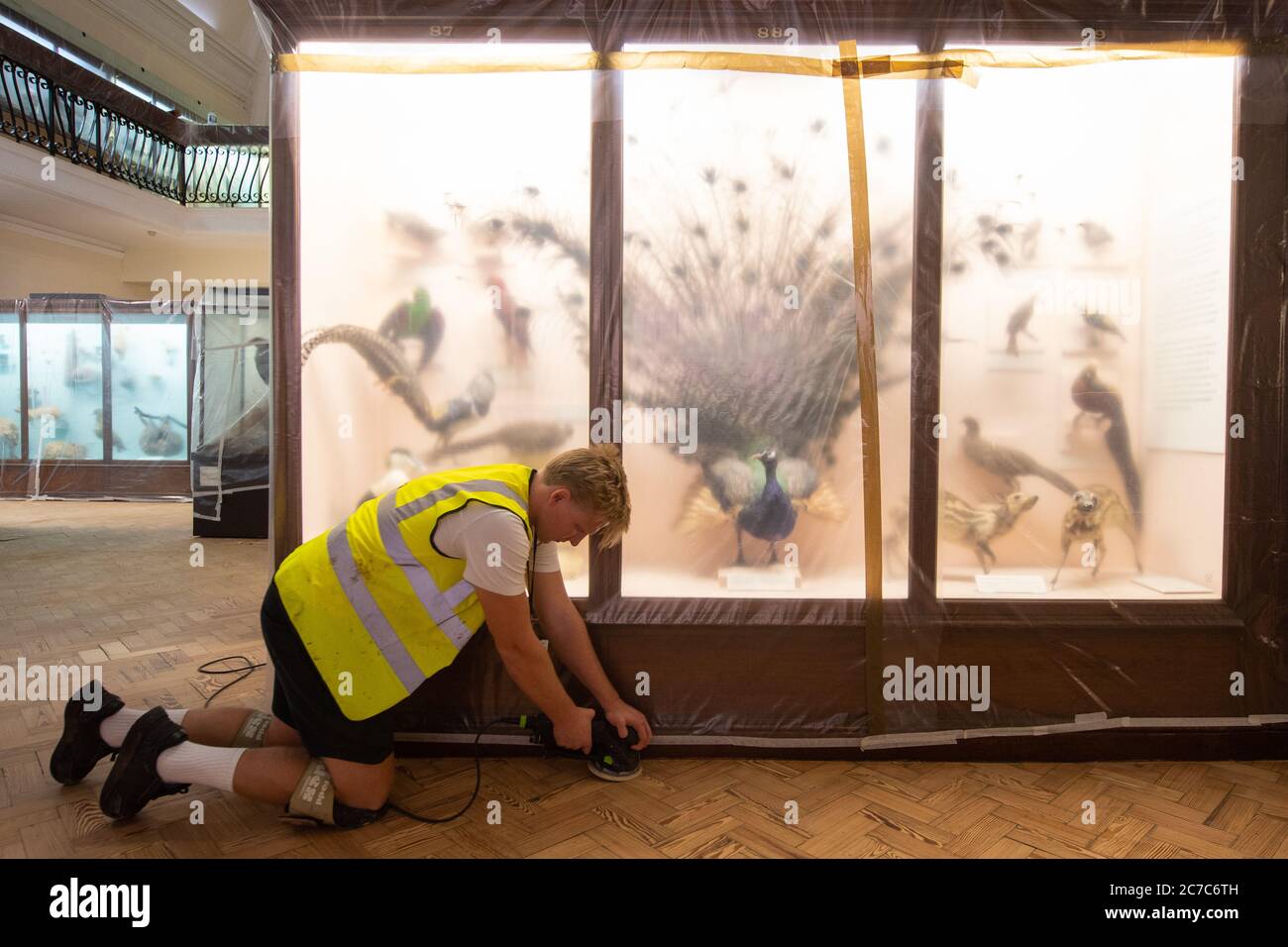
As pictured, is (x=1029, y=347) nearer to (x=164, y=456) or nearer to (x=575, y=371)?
(x=575, y=371)

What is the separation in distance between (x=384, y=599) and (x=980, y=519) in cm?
166

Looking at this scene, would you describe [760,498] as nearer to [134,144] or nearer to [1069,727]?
[1069,727]

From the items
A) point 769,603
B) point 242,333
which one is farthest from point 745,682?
point 242,333

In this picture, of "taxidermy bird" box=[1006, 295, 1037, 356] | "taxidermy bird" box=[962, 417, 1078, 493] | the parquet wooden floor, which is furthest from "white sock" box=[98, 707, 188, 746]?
"taxidermy bird" box=[1006, 295, 1037, 356]

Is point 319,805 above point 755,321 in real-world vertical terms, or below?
below

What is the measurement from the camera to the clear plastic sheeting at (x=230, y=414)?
5.02 m

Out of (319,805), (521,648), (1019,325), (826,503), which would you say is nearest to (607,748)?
(521,648)

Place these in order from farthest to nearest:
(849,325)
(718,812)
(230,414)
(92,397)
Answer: (92,397) < (230,414) < (849,325) < (718,812)

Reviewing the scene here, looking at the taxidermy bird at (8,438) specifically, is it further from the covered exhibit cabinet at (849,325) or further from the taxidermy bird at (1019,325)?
the taxidermy bird at (1019,325)

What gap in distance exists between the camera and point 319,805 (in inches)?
62.5

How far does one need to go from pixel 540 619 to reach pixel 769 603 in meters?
0.67

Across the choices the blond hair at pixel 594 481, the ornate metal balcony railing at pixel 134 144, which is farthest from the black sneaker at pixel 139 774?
the ornate metal balcony railing at pixel 134 144

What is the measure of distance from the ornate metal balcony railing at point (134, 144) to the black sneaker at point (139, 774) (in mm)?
6892

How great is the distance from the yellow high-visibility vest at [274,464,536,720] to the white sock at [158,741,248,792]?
31 cm
